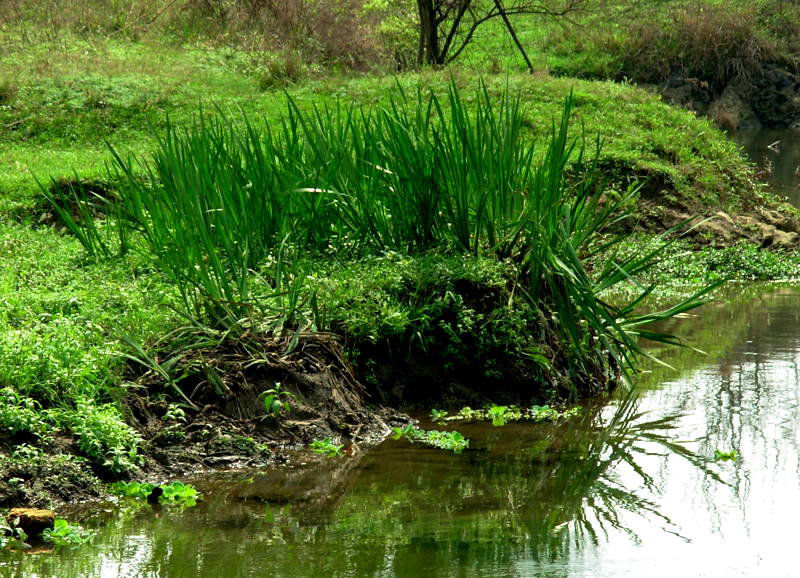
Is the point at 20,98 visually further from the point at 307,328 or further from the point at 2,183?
the point at 307,328

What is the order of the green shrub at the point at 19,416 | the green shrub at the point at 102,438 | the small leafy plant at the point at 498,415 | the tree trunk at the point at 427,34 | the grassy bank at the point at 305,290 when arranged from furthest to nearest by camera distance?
1. the tree trunk at the point at 427,34
2. the small leafy plant at the point at 498,415
3. the grassy bank at the point at 305,290
4. the green shrub at the point at 102,438
5. the green shrub at the point at 19,416

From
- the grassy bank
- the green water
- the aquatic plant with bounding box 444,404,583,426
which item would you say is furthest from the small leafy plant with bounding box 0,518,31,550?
the aquatic plant with bounding box 444,404,583,426

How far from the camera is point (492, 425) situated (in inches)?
231

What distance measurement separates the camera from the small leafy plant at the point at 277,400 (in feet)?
17.0

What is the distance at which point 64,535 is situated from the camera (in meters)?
4.02

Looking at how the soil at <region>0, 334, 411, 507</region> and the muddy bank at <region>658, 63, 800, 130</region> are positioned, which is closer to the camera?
the soil at <region>0, 334, 411, 507</region>

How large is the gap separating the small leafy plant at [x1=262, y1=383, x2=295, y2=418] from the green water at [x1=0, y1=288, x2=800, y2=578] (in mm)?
291

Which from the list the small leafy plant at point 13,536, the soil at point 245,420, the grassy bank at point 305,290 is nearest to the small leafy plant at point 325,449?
the soil at point 245,420

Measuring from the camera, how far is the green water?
12.7 ft

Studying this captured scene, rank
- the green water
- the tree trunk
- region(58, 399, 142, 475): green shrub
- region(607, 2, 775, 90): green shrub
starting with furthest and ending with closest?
region(607, 2, 775, 90): green shrub, the tree trunk, region(58, 399, 142, 475): green shrub, the green water

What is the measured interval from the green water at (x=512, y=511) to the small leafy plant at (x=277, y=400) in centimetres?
29

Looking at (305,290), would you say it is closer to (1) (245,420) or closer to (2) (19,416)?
(1) (245,420)

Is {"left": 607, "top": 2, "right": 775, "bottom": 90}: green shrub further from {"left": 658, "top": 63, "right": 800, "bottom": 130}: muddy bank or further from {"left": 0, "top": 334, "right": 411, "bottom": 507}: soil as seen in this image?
{"left": 0, "top": 334, "right": 411, "bottom": 507}: soil

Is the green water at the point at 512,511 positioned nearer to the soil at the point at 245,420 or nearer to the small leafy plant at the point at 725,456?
the small leafy plant at the point at 725,456
